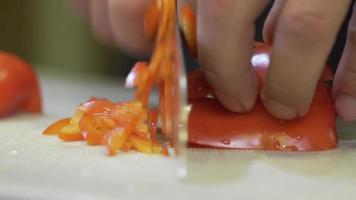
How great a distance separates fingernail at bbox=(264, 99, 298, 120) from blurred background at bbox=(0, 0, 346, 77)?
941 millimetres

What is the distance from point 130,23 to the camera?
60 cm

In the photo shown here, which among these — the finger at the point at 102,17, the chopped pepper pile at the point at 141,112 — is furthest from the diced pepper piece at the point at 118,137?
the finger at the point at 102,17

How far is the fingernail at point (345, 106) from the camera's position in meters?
0.59

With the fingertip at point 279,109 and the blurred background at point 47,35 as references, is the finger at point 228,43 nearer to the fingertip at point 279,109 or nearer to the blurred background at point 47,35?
the fingertip at point 279,109

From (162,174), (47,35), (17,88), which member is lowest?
(47,35)

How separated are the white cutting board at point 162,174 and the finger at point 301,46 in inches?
2.2

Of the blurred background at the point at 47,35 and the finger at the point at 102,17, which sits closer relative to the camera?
the finger at the point at 102,17

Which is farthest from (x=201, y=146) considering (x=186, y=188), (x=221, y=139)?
(x=186, y=188)

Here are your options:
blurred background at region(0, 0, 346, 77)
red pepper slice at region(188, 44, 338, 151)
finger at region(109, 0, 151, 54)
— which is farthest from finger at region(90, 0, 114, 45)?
blurred background at region(0, 0, 346, 77)

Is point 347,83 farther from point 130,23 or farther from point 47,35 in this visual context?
point 47,35

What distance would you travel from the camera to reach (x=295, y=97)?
1.78ft

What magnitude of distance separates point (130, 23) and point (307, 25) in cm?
18

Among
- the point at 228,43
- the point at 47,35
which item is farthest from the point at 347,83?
the point at 47,35

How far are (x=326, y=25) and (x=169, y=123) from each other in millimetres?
153
